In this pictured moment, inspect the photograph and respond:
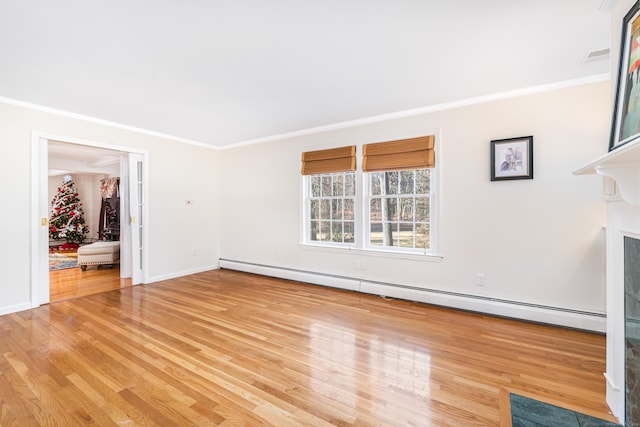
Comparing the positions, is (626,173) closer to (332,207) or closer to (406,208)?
(406,208)

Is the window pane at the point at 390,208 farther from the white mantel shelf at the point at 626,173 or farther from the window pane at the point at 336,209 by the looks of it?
the white mantel shelf at the point at 626,173

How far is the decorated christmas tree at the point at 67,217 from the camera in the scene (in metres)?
9.03

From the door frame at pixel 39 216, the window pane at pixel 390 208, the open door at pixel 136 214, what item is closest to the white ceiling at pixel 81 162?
the open door at pixel 136 214

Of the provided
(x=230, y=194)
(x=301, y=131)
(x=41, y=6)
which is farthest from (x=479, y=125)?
(x=230, y=194)

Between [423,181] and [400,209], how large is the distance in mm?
484

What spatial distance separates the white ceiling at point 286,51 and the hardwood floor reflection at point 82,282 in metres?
2.61

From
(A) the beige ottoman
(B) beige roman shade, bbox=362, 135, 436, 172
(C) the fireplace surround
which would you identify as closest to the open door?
(A) the beige ottoman

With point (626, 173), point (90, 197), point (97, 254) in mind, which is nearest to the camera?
point (626, 173)

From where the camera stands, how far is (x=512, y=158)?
10.5 ft

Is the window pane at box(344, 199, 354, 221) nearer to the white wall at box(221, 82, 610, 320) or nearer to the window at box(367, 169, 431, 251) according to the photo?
the window at box(367, 169, 431, 251)

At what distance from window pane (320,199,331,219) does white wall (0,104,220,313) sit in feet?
8.14

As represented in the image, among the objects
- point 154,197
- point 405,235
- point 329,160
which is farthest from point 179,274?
point 405,235

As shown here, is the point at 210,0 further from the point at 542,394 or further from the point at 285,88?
the point at 542,394

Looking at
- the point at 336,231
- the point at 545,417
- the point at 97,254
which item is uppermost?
the point at 336,231
